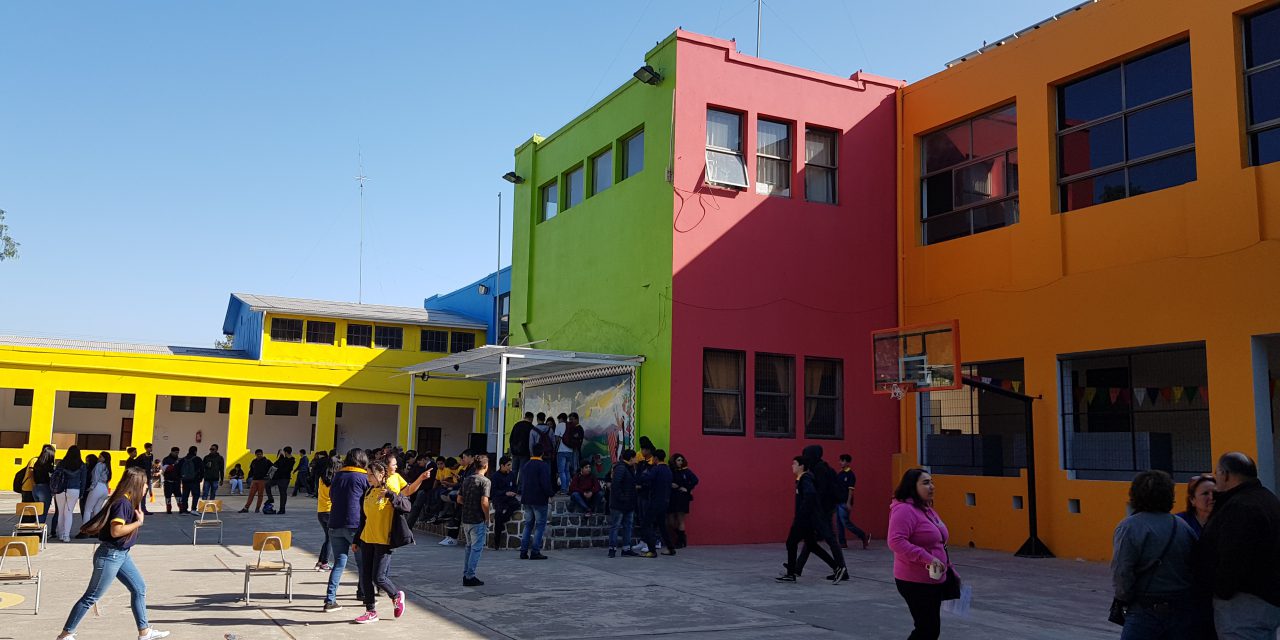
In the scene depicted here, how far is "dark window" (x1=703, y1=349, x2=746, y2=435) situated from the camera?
1770cm

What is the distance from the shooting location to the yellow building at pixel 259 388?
2884cm

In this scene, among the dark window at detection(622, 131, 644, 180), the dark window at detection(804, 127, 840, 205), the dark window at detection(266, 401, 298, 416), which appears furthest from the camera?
the dark window at detection(266, 401, 298, 416)

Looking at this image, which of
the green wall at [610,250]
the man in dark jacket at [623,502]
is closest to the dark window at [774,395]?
the green wall at [610,250]

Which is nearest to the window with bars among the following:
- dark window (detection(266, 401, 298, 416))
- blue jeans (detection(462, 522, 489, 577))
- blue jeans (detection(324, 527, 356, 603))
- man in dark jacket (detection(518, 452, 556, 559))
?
man in dark jacket (detection(518, 452, 556, 559))

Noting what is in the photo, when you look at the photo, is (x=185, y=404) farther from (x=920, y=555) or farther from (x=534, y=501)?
(x=920, y=555)

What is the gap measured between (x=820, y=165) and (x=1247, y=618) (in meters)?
15.0

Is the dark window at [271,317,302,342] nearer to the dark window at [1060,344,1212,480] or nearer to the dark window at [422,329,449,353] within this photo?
the dark window at [422,329,449,353]

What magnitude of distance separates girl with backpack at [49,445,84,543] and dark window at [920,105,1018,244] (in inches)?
653

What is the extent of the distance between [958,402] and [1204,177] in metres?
5.99

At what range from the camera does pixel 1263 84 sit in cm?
1380

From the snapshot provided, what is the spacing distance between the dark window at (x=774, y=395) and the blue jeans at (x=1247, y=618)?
12.8m

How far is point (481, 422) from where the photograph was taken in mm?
35219

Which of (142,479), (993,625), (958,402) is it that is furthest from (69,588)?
(958,402)

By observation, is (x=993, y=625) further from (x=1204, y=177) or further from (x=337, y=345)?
(x=337, y=345)
